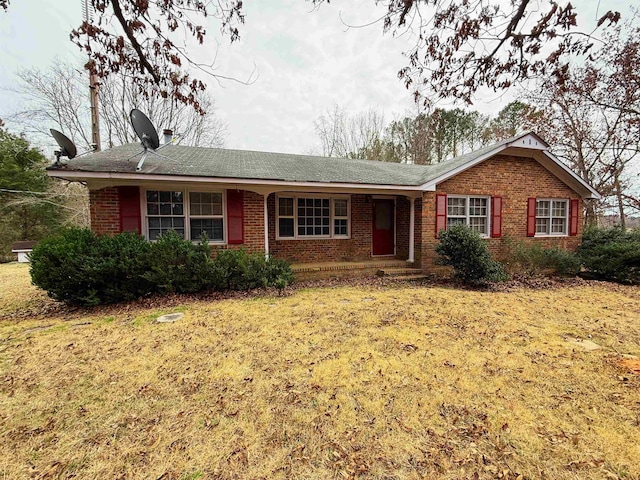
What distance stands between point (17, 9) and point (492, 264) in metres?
10.9

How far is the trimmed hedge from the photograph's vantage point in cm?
584

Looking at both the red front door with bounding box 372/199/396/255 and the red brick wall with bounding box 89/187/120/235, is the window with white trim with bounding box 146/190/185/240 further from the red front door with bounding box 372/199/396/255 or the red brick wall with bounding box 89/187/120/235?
the red front door with bounding box 372/199/396/255

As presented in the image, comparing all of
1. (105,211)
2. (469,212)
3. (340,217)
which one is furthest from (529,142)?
(105,211)

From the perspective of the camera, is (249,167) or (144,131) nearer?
(144,131)

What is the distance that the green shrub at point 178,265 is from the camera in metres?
6.47

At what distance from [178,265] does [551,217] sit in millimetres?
12519

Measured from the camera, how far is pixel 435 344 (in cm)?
429

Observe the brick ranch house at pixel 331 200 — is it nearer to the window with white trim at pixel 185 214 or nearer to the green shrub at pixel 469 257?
the window with white trim at pixel 185 214

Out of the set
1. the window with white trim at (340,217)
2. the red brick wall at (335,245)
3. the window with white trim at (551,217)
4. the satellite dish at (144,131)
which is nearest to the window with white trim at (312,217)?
the window with white trim at (340,217)

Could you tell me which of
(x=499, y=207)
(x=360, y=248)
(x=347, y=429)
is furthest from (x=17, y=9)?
(x=499, y=207)

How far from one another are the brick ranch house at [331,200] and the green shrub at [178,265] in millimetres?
1254

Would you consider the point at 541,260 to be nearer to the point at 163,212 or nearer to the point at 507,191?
the point at 507,191

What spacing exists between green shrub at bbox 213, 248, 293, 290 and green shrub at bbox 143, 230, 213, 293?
0.27 meters

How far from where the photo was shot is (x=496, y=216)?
399 inches
